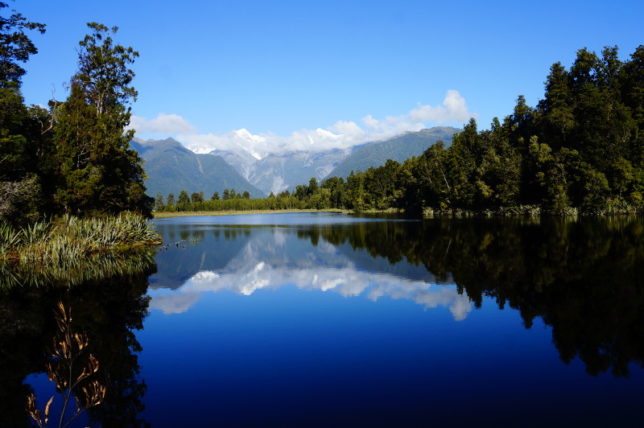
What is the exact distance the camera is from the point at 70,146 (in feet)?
112

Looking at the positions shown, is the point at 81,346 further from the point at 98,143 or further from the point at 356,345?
the point at 98,143

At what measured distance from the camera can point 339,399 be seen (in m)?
8.32

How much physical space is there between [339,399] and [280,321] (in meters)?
6.46

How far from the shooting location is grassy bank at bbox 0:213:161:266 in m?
26.7

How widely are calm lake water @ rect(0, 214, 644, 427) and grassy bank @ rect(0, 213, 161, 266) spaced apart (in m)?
7.44

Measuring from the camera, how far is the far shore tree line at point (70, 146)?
27884 millimetres

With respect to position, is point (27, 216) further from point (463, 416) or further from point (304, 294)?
point (463, 416)

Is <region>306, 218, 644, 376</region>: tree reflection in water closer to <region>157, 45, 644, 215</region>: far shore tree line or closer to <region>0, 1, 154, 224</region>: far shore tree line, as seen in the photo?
<region>0, 1, 154, 224</region>: far shore tree line

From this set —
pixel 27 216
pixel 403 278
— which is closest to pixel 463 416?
pixel 403 278

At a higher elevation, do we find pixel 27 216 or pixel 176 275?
pixel 27 216

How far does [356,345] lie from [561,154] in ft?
223

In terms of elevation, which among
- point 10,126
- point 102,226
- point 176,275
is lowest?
point 176,275

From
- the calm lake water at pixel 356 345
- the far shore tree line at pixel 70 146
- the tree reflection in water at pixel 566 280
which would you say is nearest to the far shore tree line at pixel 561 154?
the tree reflection in water at pixel 566 280

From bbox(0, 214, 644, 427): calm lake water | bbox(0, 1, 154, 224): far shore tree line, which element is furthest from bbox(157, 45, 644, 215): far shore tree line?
bbox(0, 1, 154, 224): far shore tree line
